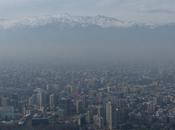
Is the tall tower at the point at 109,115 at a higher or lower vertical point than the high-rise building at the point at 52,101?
lower

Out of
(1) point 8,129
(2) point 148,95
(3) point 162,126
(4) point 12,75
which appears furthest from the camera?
(4) point 12,75

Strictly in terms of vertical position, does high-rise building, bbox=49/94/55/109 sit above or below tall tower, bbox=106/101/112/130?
above

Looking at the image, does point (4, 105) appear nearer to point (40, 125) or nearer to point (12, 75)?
point (40, 125)

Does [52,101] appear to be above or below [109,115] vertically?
above

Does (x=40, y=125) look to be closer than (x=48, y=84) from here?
Yes

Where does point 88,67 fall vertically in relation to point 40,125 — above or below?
above

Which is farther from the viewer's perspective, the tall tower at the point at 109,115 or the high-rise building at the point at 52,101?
the high-rise building at the point at 52,101

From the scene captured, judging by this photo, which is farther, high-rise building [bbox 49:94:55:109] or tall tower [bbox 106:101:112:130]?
high-rise building [bbox 49:94:55:109]

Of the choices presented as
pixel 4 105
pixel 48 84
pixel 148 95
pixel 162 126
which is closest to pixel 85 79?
pixel 48 84

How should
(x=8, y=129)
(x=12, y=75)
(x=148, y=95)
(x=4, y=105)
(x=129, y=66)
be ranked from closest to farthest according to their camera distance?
1. (x=8, y=129)
2. (x=4, y=105)
3. (x=148, y=95)
4. (x=12, y=75)
5. (x=129, y=66)

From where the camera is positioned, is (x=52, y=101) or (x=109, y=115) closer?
(x=109, y=115)
